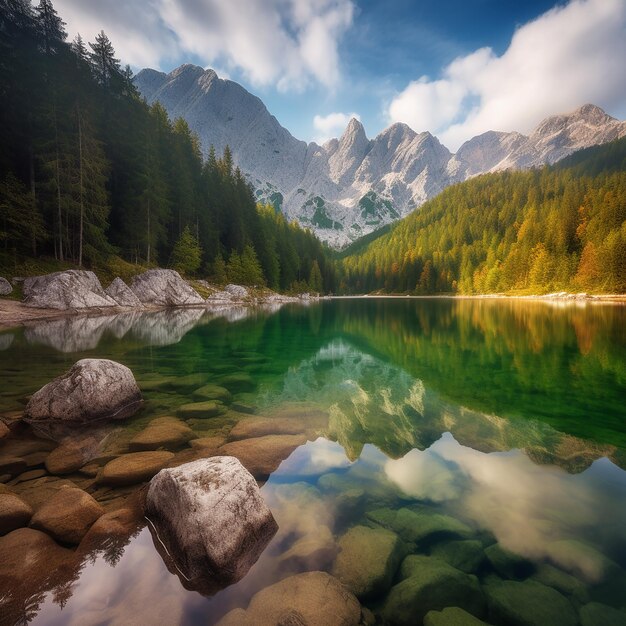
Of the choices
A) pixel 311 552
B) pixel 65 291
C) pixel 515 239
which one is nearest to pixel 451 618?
pixel 311 552

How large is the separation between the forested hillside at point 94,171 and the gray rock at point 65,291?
3455 millimetres

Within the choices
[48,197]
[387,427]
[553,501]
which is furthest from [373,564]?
[48,197]

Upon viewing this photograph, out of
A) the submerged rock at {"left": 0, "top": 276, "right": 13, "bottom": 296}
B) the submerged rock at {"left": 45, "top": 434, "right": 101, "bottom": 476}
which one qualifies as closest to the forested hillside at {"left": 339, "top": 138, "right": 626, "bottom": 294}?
the submerged rock at {"left": 45, "top": 434, "right": 101, "bottom": 476}

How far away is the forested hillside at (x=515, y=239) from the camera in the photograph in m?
82.8

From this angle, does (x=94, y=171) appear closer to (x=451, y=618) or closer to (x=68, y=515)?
(x=68, y=515)

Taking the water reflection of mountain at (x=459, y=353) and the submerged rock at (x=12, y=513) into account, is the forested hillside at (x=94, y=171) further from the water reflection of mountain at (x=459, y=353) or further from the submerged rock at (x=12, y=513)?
the submerged rock at (x=12, y=513)

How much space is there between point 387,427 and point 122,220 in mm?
49307

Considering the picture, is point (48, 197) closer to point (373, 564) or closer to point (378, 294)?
point (373, 564)

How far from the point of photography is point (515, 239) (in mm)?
126375

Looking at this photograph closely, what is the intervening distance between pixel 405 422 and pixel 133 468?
7.55 meters

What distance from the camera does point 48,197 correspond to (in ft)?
119

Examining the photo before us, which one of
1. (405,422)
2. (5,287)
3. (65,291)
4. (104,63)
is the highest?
(104,63)

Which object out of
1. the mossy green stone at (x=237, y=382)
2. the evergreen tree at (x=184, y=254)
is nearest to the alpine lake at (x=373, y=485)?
the mossy green stone at (x=237, y=382)

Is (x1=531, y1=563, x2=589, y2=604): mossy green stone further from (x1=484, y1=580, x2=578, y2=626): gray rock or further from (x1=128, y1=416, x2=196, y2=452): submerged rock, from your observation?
(x1=128, y1=416, x2=196, y2=452): submerged rock
